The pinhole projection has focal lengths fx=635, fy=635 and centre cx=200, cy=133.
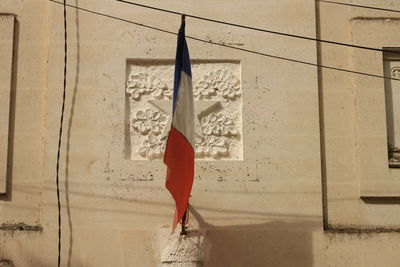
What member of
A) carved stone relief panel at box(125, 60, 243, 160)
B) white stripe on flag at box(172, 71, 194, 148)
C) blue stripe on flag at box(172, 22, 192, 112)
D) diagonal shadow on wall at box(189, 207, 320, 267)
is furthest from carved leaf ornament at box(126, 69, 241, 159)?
blue stripe on flag at box(172, 22, 192, 112)

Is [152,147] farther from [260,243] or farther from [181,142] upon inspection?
[260,243]

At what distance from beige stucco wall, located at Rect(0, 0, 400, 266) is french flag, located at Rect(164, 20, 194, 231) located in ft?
2.61

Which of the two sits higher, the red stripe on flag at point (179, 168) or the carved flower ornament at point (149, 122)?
the carved flower ornament at point (149, 122)

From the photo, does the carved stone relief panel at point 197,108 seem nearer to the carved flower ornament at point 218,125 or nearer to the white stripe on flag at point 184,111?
the carved flower ornament at point 218,125

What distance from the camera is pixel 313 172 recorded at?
7453mm

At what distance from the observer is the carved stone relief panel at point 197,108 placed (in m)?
7.55

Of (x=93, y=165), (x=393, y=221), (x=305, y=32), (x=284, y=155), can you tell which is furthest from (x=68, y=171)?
(x=393, y=221)

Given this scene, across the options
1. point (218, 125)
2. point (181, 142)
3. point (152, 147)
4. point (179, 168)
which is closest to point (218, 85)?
point (218, 125)

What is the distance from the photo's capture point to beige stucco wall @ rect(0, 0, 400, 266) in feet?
23.6

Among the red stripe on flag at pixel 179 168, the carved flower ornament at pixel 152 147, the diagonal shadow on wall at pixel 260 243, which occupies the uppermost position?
the carved flower ornament at pixel 152 147

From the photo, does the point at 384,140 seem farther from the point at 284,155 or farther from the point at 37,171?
the point at 37,171

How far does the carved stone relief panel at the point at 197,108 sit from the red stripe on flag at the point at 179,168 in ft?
3.14

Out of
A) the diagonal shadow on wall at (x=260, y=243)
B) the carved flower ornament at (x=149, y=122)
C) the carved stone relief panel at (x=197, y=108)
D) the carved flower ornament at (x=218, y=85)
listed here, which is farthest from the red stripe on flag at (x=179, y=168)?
the carved flower ornament at (x=218, y=85)

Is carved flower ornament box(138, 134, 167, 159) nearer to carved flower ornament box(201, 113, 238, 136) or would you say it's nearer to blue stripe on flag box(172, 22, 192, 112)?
carved flower ornament box(201, 113, 238, 136)
